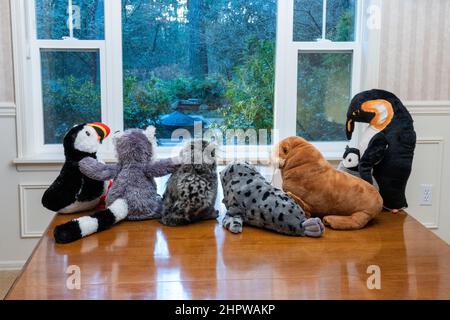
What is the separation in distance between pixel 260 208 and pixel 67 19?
1.71 m

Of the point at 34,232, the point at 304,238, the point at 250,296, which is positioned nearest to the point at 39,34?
the point at 34,232

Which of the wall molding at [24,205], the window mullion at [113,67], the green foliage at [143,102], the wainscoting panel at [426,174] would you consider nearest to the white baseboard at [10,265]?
the wall molding at [24,205]

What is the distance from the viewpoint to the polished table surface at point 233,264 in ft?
4.34

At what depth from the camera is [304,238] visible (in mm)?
1720

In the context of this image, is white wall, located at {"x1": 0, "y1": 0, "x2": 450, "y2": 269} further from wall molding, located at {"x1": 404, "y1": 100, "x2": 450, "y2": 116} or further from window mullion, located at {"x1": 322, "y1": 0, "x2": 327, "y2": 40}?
window mullion, located at {"x1": 322, "y1": 0, "x2": 327, "y2": 40}

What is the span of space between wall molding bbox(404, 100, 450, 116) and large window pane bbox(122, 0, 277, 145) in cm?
80

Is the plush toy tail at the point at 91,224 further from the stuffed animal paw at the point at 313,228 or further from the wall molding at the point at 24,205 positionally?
the wall molding at the point at 24,205

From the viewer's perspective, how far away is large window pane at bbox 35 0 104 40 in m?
2.75

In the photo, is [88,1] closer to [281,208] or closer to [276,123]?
[276,123]

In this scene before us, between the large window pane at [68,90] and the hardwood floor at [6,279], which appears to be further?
the large window pane at [68,90]

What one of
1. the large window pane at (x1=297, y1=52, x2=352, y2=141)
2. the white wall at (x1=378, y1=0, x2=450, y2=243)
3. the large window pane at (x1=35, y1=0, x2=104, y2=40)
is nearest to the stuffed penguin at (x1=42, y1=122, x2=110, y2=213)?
the large window pane at (x1=35, y1=0, x2=104, y2=40)

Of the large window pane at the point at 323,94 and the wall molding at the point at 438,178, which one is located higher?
the large window pane at the point at 323,94

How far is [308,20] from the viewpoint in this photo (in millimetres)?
2885

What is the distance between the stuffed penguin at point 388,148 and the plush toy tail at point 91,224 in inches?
39.6
